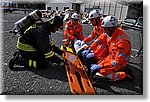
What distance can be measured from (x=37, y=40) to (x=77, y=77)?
3.01ft

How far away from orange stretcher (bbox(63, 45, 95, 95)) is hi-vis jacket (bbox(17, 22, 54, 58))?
49 centimetres

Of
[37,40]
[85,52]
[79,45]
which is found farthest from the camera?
[79,45]

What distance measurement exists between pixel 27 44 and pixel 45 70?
0.57 m

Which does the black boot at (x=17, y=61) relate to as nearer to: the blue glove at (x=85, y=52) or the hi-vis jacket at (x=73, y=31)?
the blue glove at (x=85, y=52)

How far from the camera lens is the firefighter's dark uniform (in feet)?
10.8

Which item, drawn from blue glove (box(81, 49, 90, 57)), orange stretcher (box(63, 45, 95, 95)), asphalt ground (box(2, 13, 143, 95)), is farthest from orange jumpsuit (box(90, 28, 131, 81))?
blue glove (box(81, 49, 90, 57))

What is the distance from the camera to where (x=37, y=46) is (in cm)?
349

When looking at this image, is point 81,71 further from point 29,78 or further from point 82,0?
point 82,0

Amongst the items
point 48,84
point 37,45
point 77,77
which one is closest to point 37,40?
point 37,45

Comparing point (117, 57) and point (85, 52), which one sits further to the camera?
point (85, 52)

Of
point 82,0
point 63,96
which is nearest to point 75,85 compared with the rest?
point 63,96

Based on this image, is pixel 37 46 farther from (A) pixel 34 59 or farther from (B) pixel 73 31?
(B) pixel 73 31

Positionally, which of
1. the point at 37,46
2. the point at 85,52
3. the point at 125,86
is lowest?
the point at 125,86

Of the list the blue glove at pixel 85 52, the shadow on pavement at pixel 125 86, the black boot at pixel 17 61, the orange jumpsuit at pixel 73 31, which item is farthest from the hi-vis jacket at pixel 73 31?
the shadow on pavement at pixel 125 86
